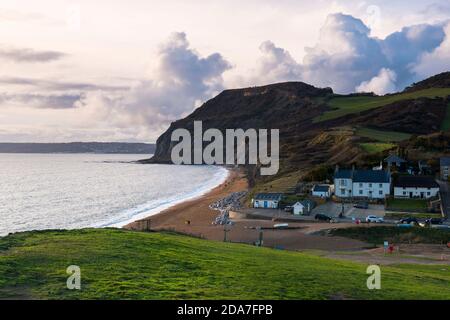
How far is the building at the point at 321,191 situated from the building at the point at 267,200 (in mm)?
Result: 6014

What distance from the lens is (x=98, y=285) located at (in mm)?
16922

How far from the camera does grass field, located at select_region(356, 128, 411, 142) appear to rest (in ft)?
454

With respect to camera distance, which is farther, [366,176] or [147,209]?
[147,209]

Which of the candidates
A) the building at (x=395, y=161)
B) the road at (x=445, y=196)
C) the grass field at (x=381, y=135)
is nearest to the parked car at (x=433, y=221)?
the road at (x=445, y=196)

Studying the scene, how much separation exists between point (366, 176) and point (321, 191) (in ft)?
24.0

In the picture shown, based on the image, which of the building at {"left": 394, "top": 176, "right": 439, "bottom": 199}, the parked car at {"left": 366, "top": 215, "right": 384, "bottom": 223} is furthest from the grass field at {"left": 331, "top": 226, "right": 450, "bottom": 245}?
the building at {"left": 394, "top": 176, "right": 439, "bottom": 199}

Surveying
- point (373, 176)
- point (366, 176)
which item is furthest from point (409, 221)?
point (366, 176)

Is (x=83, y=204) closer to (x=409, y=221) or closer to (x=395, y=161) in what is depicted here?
(x=395, y=161)

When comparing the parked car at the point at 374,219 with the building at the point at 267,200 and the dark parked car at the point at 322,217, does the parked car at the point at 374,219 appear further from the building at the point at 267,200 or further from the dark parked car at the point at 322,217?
the building at the point at 267,200

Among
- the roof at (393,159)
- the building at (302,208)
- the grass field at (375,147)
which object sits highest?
the grass field at (375,147)

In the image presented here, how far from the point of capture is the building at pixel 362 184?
7625 centimetres

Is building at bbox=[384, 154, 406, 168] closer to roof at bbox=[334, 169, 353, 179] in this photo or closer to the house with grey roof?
roof at bbox=[334, 169, 353, 179]

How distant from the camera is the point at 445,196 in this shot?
71.3 metres

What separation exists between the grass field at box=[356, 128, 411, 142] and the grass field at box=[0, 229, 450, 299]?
115348 millimetres
